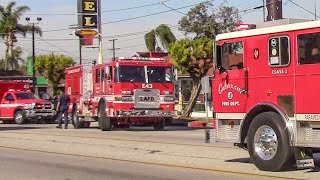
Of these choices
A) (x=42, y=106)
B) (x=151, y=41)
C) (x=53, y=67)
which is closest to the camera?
(x=42, y=106)

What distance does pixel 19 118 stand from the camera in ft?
117

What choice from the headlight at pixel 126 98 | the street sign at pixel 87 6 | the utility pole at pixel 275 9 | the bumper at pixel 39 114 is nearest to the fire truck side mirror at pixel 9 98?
the bumper at pixel 39 114

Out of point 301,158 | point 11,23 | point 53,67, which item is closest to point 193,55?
point 301,158

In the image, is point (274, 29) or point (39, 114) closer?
point (274, 29)

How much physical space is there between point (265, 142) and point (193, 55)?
24.5 meters

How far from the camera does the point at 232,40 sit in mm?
12086

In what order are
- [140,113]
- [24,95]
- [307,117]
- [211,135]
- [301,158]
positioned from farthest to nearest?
1. [24,95]
2. [140,113]
3. [211,135]
4. [301,158]
5. [307,117]

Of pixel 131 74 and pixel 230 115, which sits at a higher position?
pixel 131 74

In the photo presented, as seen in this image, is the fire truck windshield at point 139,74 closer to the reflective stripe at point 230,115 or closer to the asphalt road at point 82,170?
the asphalt road at point 82,170

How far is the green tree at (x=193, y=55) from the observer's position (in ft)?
117

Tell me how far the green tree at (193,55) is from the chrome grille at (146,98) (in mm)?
11830

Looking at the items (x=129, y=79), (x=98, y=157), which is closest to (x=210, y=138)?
(x=98, y=157)

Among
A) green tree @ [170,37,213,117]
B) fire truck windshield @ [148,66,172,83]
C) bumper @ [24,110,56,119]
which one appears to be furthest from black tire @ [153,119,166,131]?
bumper @ [24,110,56,119]

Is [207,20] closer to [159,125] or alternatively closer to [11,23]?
[159,125]
